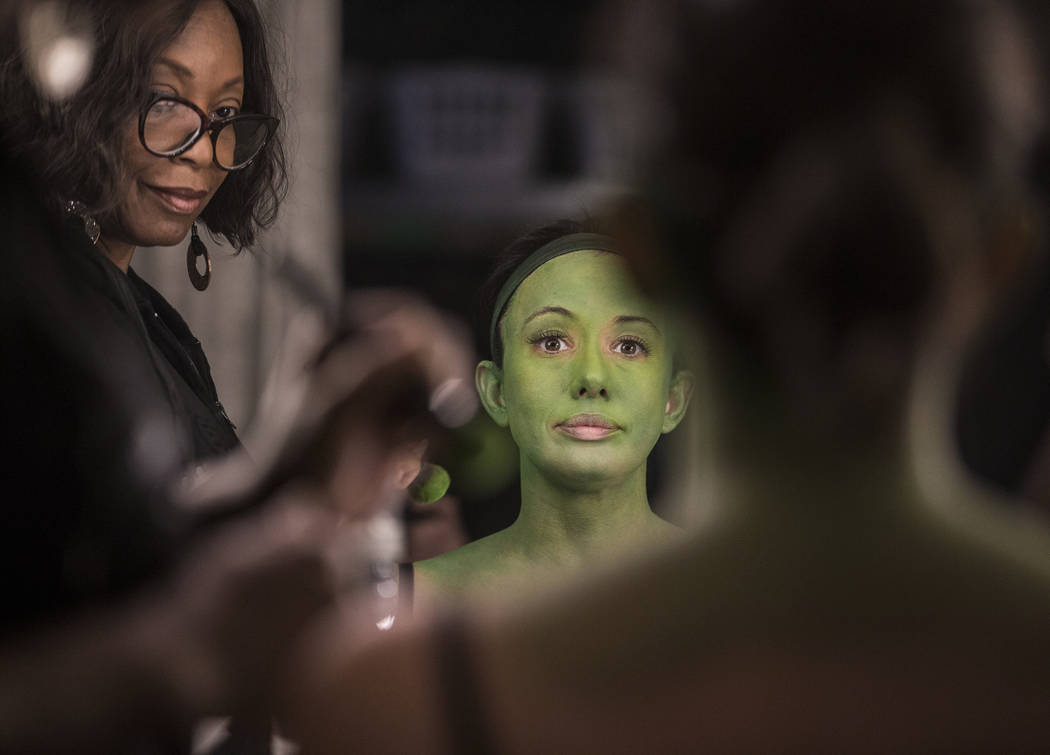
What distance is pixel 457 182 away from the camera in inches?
44.4

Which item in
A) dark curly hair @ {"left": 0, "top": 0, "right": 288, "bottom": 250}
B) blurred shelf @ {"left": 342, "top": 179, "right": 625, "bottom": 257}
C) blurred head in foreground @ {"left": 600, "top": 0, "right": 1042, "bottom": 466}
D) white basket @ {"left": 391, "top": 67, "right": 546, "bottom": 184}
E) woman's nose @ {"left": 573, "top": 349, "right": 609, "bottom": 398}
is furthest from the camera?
white basket @ {"left": 391, "top": 67, "right": 546, "bottom": 184}

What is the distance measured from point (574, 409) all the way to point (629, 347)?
0.07 metres

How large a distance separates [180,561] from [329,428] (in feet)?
0.39

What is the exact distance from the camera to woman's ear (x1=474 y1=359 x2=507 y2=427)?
864 millimetres

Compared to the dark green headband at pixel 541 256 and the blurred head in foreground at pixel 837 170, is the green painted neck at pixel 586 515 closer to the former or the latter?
the dark green headband at pixel 541 256

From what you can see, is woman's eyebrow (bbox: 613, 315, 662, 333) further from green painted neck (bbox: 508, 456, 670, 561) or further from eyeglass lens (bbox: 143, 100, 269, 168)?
eyeglass lens (bbox: 143, 100, 269, 168)

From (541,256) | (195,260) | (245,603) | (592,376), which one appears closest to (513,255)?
(541,256)

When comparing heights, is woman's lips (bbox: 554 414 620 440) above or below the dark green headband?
below

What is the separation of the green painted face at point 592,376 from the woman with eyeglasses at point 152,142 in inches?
9.5

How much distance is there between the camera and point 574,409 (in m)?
0.81

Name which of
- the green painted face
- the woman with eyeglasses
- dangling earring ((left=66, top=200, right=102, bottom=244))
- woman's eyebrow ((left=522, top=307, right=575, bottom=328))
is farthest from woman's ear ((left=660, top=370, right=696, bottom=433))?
dangling earring ((left=66, top=200, right=102, bottom=244))

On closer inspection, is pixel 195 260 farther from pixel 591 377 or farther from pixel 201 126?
pixel 591 377

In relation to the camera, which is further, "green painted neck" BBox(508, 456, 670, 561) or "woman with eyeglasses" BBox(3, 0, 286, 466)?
"green painted neck" BBox(508, 456, 670, 561)

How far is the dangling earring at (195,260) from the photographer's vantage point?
820mm
